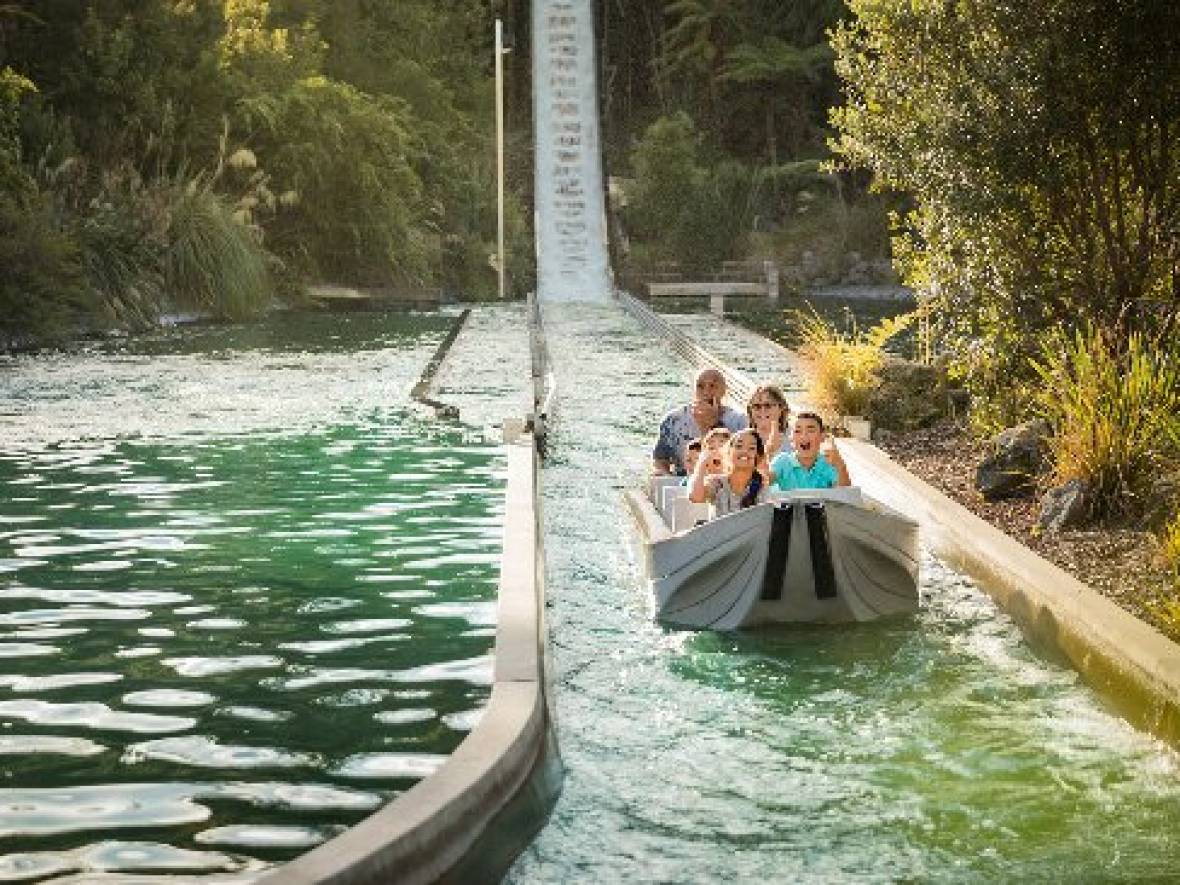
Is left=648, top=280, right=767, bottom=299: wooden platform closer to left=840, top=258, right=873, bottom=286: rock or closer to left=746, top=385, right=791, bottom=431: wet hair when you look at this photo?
left=840, top=258, right=873, bottom=286: rock

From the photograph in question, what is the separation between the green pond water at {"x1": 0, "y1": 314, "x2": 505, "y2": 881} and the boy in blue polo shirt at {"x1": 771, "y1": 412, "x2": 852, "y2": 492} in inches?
64.7

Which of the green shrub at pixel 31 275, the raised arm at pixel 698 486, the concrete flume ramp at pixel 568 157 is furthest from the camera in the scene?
the concrete flume ramp at pixel 568 157

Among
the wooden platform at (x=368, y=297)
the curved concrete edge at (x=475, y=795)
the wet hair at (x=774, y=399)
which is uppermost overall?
the wooden platform at (x=368, y=297)

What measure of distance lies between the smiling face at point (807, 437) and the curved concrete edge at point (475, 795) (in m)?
2.43

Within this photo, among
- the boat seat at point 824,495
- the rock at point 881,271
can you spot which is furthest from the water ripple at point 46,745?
the rock at point 881,271

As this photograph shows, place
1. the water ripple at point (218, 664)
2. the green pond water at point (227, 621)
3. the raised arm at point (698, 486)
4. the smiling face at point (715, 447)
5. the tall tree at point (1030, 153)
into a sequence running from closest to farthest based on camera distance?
the green pond water at point (227, 621) → the water ripple at point (218, 664) → the raised arm at point (698, 486) → the smiling face at point (715, 447) → the tall tree at point (1030, 153)

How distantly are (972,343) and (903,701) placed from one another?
20.8 ft

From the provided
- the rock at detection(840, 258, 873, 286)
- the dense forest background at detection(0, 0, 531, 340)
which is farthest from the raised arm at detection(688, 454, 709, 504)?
the rock at detection(840, 258, 873, 286)

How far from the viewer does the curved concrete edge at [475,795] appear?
4.99 m

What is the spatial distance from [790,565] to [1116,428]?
2.74m

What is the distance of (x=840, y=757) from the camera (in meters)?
7.32

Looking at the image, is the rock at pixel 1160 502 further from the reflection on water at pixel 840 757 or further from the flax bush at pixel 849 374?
the flax bush at pixel 849 374

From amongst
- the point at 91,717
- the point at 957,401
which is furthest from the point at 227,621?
the point at 957,401

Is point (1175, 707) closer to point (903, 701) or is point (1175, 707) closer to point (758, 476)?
point (903, 701)
